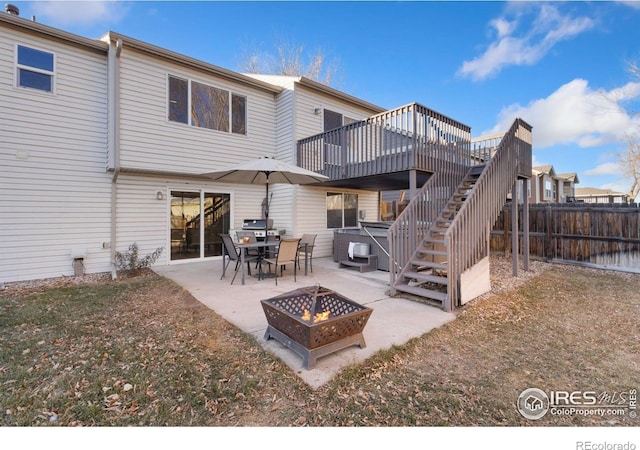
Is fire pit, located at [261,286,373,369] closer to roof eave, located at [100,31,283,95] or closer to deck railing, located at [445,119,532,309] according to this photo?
deck railing, located at [445,119,532,309]

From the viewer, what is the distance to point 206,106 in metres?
8.11

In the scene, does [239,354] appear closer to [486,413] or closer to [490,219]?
[486,413]

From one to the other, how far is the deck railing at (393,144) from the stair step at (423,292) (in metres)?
2.58

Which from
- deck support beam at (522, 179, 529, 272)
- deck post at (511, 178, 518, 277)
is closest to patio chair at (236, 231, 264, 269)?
deck post at (511, 178, 518, 277)

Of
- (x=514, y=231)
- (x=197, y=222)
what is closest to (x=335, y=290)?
(x=197, y=222)

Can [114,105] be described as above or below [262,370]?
above

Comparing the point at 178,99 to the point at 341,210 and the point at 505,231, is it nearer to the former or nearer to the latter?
the point at 341,210

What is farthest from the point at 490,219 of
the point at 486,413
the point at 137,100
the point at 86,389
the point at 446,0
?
the point at 137,100

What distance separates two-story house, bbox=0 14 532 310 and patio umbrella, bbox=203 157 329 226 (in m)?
1.60

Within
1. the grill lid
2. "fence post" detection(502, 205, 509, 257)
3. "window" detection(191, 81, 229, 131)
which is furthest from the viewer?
"fence post" detection(502, 205, 509, 257)

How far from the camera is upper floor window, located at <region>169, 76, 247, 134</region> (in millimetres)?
7656

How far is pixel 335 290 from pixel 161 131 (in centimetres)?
583

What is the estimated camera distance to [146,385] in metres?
2.51
